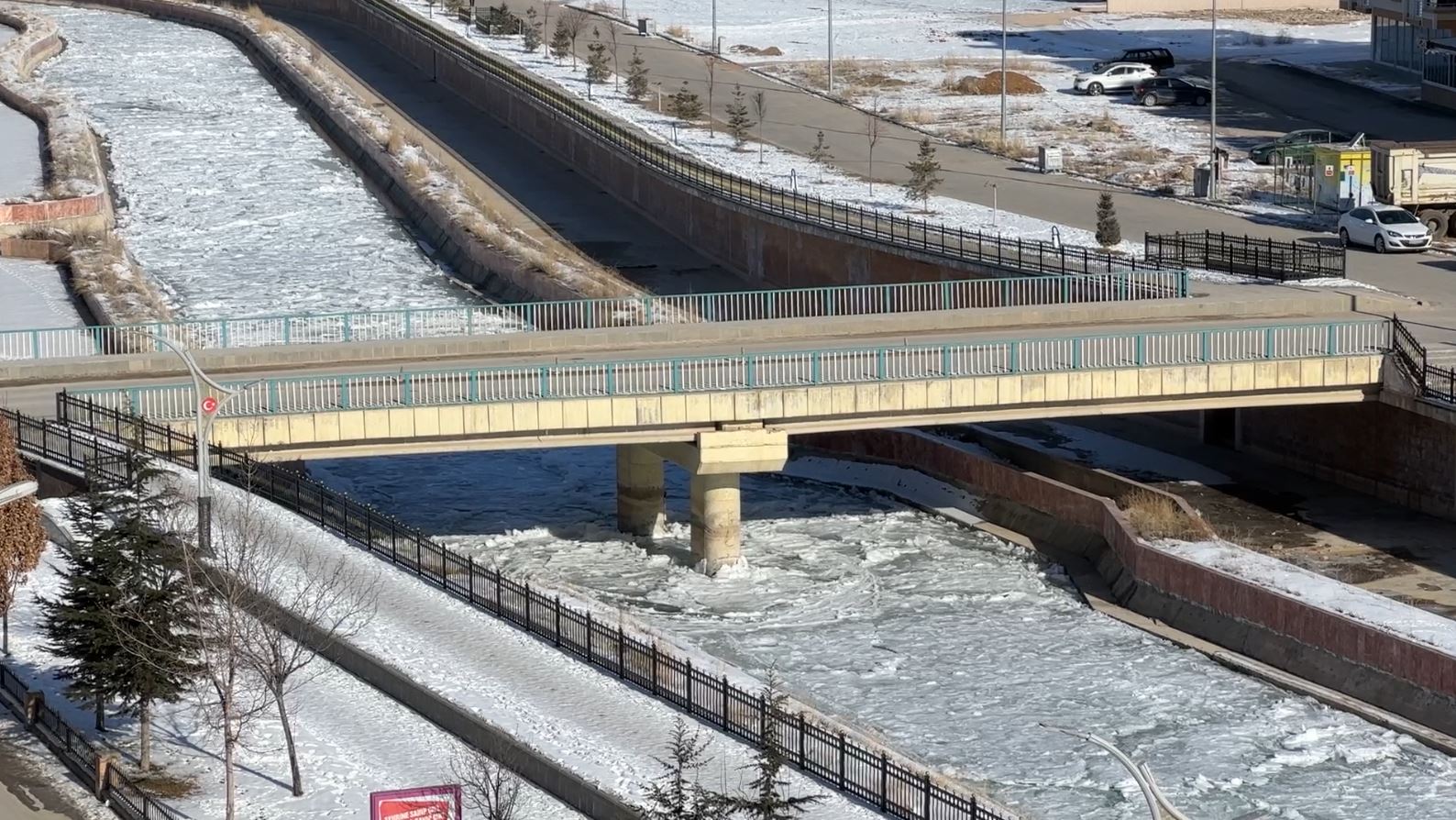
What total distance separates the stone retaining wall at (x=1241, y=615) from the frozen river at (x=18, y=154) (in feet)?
142

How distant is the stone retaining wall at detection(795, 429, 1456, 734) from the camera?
114ft

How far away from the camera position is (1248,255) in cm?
5503

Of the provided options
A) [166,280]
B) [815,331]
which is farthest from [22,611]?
[166,280]

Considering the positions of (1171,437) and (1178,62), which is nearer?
(1171,437)

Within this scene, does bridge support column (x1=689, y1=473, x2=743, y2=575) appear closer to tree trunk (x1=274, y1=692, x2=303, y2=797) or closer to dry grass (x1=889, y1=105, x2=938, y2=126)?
tree trunk (x1=274, y1=692, x2=303, y2=797)

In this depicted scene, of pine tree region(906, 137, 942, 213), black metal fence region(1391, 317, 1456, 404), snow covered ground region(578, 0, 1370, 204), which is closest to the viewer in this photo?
black metal fence region(1391, 317, 1456, 404)

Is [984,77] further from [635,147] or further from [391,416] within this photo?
[391,416]

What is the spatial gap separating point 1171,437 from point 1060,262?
647 centimetres

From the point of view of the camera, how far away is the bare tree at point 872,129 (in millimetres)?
70750

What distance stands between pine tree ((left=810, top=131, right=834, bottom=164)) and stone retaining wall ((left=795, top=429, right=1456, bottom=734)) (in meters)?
26.5

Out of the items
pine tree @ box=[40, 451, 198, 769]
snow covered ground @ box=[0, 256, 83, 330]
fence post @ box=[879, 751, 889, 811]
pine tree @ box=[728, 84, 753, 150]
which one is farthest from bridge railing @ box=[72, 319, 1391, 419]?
pine tree @ box=[728, 84, 753, 150]

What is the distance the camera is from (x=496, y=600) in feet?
112

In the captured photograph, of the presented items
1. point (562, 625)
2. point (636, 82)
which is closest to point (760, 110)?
point (636, 82)

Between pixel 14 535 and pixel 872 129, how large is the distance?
167ft
